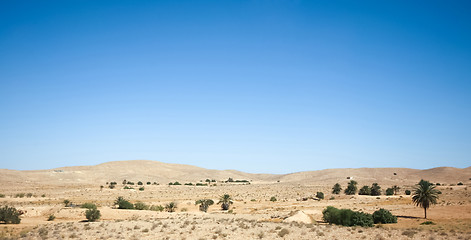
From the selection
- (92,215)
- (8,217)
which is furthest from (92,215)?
(8,217)

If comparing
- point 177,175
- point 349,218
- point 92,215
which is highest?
point 349,218

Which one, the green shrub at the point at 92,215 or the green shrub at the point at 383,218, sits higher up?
the green shrub at the point at 383,218

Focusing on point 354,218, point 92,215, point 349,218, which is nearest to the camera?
point 354,218

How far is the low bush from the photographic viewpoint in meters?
28.5

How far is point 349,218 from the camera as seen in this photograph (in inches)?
1168

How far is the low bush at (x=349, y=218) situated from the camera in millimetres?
28484

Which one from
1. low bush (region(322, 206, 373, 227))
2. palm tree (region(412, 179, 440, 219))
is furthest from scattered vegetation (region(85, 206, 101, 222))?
palm tree (region(412, 179, 440, 219))

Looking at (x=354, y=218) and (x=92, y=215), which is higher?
(x=354, y=218)

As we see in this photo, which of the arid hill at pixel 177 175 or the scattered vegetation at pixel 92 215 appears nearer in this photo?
the scattered vegetation at pixel 92 215

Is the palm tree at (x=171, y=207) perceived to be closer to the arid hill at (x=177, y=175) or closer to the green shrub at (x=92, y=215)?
the green shrub at (x=92, y=215)

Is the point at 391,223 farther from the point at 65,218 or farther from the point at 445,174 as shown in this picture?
the point at 445,174

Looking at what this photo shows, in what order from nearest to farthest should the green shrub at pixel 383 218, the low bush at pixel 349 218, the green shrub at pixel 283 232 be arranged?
the green shrub at pixel 283 232 → the low bush at pixel 349 218 → the green shrub at pixel 383 218

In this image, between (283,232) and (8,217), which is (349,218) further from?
(8,217)

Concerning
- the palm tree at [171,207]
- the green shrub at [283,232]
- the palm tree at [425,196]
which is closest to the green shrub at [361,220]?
the green shrub at [283,232]
